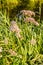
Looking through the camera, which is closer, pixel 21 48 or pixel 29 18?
pixel 21 48

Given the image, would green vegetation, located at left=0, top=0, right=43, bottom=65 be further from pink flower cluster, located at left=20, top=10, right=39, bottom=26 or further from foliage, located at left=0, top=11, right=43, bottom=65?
pink flower cluster, located at left=20, top=10, right=39, bottom=26

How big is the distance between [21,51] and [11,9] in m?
6.16

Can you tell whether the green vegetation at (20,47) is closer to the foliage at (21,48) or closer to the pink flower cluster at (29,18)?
the foliage at (21,48)

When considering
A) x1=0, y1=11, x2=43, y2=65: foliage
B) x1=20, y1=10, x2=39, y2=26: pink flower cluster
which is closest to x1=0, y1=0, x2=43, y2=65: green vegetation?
x1=0, y1=11, x2=43, y2=65: foliage

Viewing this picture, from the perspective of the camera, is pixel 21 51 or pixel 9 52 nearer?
pixel 9 52

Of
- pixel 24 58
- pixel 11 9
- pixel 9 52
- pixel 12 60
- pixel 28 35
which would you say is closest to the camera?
pixel 9 52

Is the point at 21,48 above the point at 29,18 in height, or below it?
→ below

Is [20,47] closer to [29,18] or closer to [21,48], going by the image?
[21,48]

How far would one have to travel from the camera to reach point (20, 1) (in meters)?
10.5

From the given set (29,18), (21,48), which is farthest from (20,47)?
(29,18)

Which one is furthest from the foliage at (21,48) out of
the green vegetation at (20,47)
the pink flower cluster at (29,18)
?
the pink flower cluster at (29,18)

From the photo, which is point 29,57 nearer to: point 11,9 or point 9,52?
point 9,52

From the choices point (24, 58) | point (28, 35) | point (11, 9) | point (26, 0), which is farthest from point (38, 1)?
point (24, 58)

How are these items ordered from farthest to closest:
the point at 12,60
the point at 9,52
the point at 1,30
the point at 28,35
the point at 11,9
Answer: the point at 11,9 → the point at 28,35 → the point at 1,30 → the point at 12,60 → the point at 9,52
